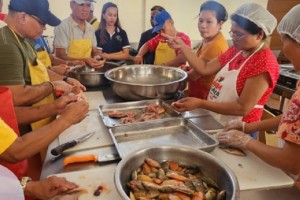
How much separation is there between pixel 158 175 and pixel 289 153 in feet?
1.79

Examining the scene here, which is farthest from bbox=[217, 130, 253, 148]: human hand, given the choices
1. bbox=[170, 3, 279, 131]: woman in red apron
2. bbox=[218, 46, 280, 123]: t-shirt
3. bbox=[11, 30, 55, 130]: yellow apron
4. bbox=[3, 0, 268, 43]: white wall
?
bbox=[3, 0, 268, 43]: white wall

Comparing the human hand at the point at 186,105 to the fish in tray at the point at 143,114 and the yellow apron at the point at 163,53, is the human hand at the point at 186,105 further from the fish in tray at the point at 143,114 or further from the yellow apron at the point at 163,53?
the yellow apron at the point at 163,53

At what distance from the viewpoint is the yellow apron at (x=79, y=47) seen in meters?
3.08

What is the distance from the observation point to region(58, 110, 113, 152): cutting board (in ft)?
4.48

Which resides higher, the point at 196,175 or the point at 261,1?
the point at 261,1

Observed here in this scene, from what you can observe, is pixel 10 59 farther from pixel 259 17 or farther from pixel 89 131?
pixel 259 17

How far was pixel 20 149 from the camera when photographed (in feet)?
3.68

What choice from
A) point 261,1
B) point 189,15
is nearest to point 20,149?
point 189,15

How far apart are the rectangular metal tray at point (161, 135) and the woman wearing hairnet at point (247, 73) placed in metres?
0.20

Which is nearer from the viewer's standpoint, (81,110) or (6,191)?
(6,191)

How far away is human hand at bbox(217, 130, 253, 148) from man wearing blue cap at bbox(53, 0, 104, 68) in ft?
6.92

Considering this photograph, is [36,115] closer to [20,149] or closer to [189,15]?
[20,149]

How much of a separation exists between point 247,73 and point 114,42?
2.48 meters

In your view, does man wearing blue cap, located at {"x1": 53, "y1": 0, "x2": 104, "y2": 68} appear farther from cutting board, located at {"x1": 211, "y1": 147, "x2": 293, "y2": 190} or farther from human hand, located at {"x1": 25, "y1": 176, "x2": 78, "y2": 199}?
cutting board, located at {"x1": 211, "y1": 147, "x2": 293, "y2": 190}
